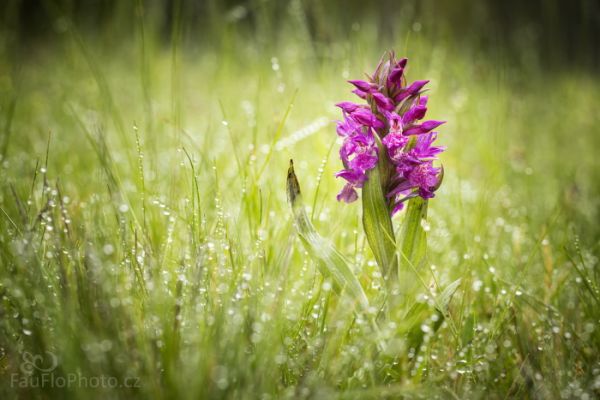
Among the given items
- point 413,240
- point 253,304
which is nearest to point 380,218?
point 413,240

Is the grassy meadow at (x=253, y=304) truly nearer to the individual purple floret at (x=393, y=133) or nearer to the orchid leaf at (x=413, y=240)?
the orchid leaf at (x=413, y=240)

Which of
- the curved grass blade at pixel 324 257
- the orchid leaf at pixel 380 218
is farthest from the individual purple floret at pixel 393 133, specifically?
the curved grass blade at pixel 324 257

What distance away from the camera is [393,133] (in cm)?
102

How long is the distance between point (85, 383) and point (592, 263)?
1.42 meters

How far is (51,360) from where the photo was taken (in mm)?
793

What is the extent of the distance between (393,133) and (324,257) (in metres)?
0.30

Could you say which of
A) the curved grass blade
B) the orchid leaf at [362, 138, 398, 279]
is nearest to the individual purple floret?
the orchid leaf at [362, 138, 398, 279]

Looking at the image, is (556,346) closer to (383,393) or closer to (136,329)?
(383,393)

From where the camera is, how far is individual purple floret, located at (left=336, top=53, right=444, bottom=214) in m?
1.03

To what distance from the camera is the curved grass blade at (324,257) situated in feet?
3.31

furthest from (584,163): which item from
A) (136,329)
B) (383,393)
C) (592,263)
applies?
(136,329)

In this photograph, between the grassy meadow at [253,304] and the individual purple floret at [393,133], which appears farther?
the individual purple floret at [393,133]

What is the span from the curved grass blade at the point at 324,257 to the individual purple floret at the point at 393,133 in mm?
126

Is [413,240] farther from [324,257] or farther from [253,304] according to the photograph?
[253,304]
